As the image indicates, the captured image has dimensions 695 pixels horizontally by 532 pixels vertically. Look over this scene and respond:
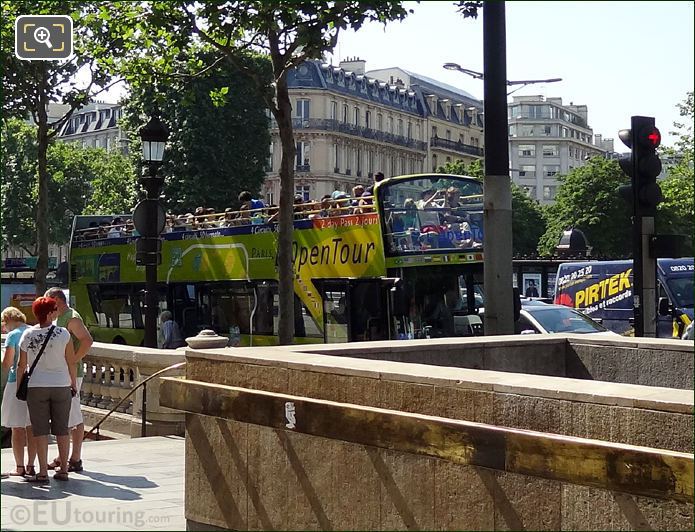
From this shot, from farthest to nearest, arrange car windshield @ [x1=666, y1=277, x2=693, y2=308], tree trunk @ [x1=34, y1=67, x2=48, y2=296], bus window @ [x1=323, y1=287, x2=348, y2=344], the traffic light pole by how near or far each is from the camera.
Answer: tree trunk @ [x1=34, y1=67, x2=48, y2=296]
car windshield @ [x1=666, y1=277, x2=693, y2=308]
bus window @ [x1=323, y1=287, x2=348, y2=344]
the traffic light pole

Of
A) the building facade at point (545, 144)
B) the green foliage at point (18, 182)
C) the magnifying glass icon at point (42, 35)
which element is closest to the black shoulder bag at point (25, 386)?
the magnifying glass icon at point (42, 35)

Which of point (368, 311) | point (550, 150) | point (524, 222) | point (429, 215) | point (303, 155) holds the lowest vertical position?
point (368, 311)

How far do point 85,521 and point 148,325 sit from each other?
9.18 m

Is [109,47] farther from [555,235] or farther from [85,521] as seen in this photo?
[555,235]

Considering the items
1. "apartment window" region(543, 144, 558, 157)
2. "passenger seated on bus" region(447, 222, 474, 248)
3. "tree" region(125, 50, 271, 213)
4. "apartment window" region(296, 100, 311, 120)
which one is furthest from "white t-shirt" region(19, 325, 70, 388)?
"apartment window" region(543, 144, 558, 157)

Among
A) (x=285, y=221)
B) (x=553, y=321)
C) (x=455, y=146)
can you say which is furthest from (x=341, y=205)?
(x=455, y=146)

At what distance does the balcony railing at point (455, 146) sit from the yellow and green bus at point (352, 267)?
89061 millimetres

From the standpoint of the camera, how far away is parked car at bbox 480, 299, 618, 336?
19000 mm

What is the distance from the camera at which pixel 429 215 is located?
19062mm

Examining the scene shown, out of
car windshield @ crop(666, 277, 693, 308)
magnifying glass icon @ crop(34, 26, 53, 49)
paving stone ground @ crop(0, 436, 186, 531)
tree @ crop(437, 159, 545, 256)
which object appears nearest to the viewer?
paving stone ground @ crop(0, 436, 186, 531)

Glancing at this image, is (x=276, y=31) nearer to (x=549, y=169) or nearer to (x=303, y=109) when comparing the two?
(x=303, y=109)

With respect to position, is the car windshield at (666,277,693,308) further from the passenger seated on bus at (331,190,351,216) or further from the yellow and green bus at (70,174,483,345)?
the passenger seated on bus at (331,190,351,216)

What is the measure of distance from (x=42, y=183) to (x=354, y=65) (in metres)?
79.7

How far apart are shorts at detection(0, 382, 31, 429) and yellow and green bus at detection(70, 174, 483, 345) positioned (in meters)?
8.91
